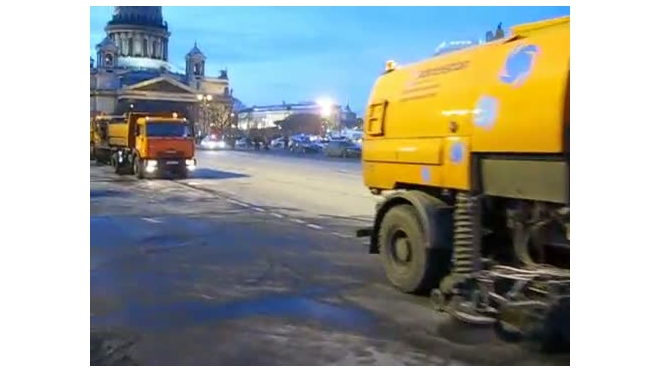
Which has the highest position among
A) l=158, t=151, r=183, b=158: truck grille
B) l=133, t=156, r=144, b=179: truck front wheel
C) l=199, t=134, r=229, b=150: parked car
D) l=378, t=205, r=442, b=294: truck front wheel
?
l=199, t=134, r=229, b=150: parked car

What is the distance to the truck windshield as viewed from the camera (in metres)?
23.9

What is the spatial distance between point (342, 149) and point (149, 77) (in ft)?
39.8

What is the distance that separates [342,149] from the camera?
138 ft

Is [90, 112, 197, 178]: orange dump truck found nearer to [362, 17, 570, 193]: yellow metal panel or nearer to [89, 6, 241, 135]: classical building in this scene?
[89, 6, 241, 135]: classical building

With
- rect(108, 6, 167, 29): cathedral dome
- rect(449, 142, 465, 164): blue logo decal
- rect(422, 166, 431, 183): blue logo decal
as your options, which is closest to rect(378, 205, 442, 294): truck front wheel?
rect(422, 166, 431, 183): blue logo decal

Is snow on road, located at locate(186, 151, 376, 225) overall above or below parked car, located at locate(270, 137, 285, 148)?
below

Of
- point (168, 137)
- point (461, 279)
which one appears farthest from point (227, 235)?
point (168, 137)

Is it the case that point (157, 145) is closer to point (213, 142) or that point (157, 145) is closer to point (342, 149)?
point (342, 149)

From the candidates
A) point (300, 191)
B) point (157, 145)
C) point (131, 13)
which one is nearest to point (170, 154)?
point (157, 145)

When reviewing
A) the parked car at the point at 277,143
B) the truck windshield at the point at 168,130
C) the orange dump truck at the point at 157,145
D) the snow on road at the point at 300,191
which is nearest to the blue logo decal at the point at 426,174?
the snow on road at the point at 300,191

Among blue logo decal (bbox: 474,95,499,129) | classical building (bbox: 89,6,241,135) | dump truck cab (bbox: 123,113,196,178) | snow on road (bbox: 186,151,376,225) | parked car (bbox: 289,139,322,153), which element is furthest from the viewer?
parked car (bbox: 289,139,322,153)

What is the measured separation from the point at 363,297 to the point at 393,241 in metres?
0.74

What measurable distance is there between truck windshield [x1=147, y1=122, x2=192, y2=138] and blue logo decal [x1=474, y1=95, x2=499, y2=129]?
65.8 feet

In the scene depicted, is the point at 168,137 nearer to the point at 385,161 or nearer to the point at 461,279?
the point at 385,161
